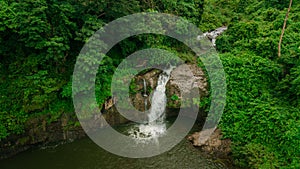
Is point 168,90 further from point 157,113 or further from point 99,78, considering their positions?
point 99,78

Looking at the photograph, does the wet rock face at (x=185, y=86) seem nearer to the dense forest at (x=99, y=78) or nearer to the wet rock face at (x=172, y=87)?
the wet rock face at (x=172, y=87)

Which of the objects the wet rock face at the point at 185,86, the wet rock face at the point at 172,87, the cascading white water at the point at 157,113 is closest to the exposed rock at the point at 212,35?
the wet rock face at the point at 185,86

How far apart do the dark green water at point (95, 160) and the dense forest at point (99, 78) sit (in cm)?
125

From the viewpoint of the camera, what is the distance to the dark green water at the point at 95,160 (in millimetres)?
9492

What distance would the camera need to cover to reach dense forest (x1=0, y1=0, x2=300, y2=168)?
30.7 feet

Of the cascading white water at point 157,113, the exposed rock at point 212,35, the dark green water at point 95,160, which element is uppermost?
the exposed rock at point 212,35

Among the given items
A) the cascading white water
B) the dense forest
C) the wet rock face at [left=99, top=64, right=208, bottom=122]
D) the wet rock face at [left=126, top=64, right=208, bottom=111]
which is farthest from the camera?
the wet rock face at [left=126, top=64, right=208, bottom=111]

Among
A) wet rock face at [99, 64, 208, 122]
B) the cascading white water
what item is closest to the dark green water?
the cascading white water

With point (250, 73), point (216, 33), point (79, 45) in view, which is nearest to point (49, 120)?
point (79, 45)

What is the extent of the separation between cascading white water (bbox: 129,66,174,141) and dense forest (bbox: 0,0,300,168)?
8.06ft

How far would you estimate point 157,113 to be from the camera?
13289 millimetres

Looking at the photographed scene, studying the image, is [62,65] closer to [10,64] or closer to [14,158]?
[10,64]

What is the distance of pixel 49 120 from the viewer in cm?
1061

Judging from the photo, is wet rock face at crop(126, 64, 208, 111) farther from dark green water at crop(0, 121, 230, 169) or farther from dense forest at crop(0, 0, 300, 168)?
dark green water at crop(0, 121, 230, 169)
